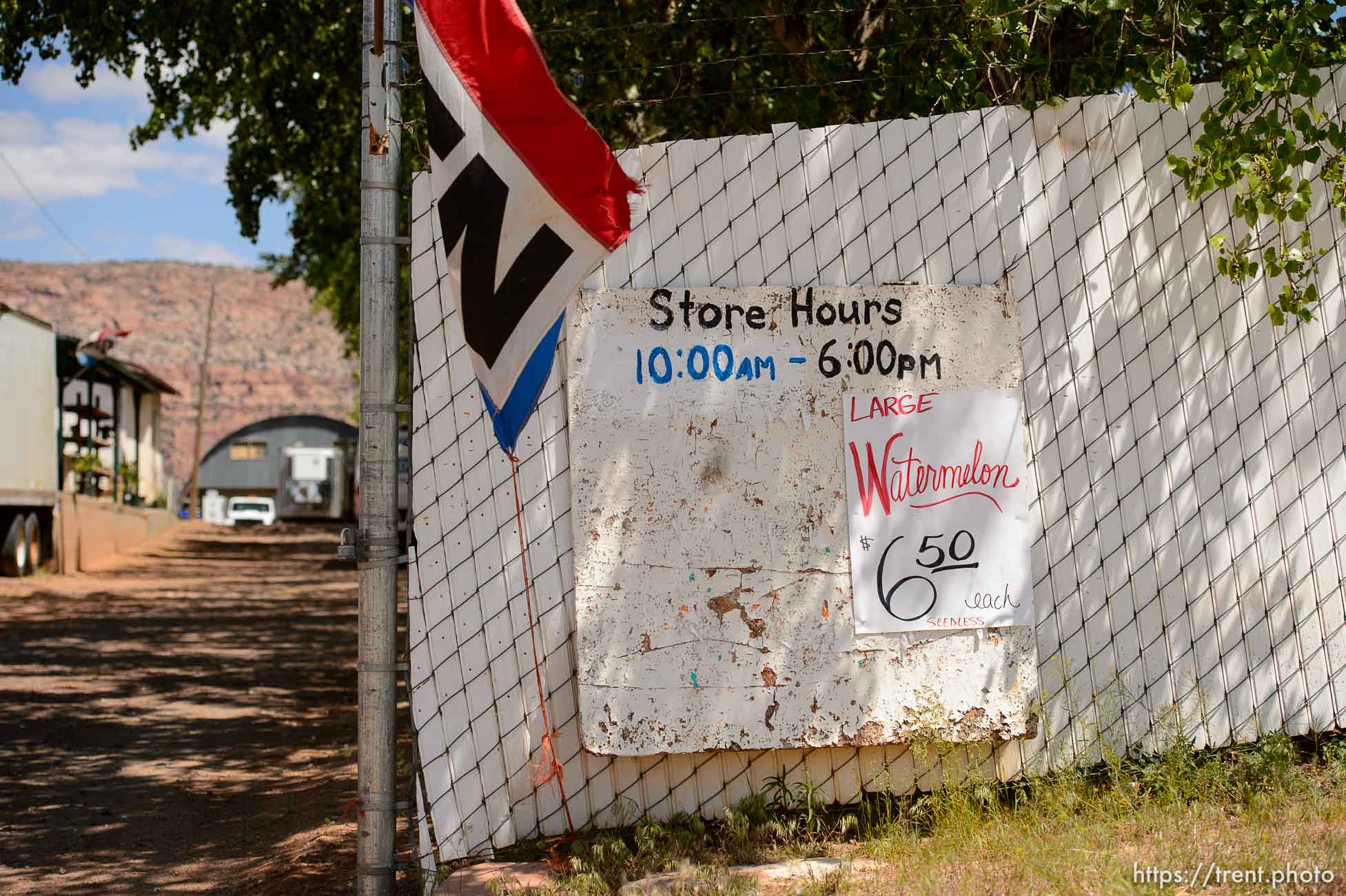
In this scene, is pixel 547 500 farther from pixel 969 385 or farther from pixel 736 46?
pixel 736 46

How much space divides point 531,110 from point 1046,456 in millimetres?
2123

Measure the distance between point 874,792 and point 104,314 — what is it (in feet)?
278

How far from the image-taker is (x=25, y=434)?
18031mm

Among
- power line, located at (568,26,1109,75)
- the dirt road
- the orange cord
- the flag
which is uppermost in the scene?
power line, located at (568,26,1109,75)

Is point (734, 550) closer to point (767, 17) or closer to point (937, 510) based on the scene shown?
point (937, 510)

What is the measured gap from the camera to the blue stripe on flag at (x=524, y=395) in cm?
355

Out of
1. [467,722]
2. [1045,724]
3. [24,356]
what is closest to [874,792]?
[1045,724]

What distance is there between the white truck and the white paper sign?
16.4 meters

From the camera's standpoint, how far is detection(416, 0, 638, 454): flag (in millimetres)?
3443

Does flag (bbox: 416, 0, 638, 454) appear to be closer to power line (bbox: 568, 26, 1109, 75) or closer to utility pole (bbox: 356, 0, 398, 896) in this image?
utility pole (bbox: 356, 0, 398, 896)

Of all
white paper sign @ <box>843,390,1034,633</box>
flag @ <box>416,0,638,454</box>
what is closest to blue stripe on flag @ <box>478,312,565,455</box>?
flag @ <box>416,0,638,454</box>

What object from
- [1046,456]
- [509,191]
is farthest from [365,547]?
[1046,456]

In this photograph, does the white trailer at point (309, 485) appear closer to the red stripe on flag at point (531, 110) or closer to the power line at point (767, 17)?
the power line at point (767, 17)

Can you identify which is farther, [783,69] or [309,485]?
[309,485]
